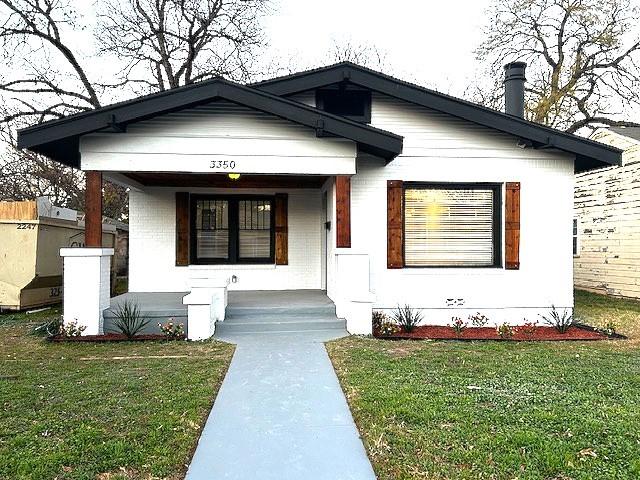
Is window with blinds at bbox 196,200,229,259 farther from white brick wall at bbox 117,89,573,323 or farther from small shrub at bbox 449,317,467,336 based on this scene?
small shrub at bbox 449,317,467,336

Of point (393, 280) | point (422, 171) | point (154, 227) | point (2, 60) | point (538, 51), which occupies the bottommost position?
point (393, 280)

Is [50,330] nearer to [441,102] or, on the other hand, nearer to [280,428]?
[280,428]

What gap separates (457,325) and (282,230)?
4.35 m

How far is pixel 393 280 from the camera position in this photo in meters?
7.93

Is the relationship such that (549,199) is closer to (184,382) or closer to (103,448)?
(184,382)

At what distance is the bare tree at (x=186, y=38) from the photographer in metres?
17.2

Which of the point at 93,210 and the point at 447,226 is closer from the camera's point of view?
the point at 93,210

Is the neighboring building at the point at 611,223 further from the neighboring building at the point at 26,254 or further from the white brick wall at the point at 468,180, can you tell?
the neighboring building at the point at 26,254

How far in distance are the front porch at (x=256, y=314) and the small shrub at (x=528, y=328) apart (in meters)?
2.97

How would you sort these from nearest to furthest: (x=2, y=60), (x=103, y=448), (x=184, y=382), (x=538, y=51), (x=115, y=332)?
(x=103, y=448) < (x=184, y=382) < (x=115, y=332) < (x=2, y=60) < (x=538, y=51)

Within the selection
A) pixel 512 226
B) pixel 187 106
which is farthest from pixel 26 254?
pixel 512 226

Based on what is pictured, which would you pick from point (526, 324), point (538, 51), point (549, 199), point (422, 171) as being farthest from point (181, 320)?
point (538, 51)

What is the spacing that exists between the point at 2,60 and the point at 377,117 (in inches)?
562

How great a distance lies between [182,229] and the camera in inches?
377
